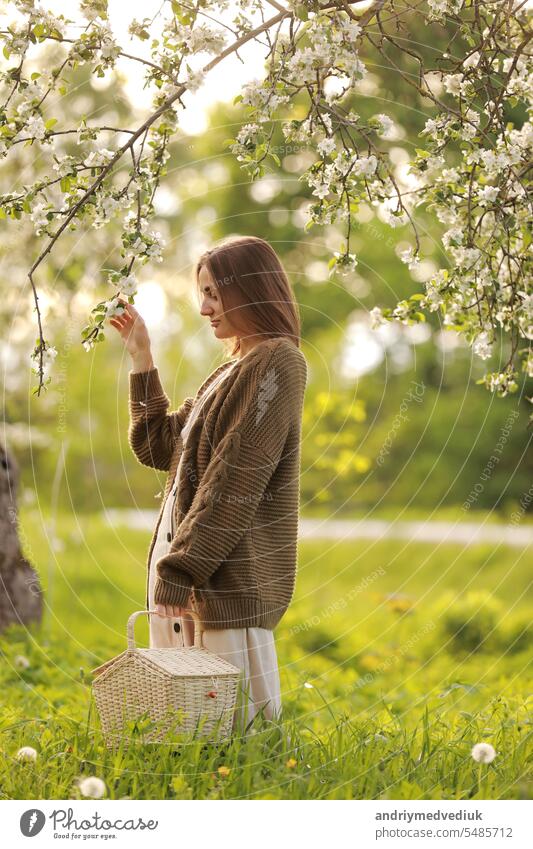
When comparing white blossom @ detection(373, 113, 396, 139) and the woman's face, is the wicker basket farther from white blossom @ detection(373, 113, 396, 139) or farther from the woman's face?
white blossom @ detection(373, 113, 396, 139)

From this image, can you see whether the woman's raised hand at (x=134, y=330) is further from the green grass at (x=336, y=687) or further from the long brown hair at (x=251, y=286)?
the green grass at (x=336, y=687)

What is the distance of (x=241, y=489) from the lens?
2.99 metres

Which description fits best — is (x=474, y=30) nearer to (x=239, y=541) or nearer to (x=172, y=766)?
(x=239, y=541)

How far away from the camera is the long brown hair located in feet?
10.4

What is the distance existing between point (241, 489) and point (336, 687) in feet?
9.62

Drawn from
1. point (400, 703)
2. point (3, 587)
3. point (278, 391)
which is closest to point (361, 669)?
point (400, 703)

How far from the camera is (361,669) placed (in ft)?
21.3

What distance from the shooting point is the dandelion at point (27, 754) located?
121 inches

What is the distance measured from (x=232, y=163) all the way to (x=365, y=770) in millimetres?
9945

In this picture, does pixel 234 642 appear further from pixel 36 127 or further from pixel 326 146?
pixel 36 127

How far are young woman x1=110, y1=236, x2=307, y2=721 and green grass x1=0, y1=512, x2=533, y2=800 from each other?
0.86ft

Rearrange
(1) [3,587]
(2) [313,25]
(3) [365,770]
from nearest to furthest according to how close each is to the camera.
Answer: (2) [313,25] → (3) [365,770] → (1) [3,587]

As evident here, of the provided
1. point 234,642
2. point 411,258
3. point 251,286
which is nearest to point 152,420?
point 251,286

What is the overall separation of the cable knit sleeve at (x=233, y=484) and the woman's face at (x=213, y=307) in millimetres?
214
